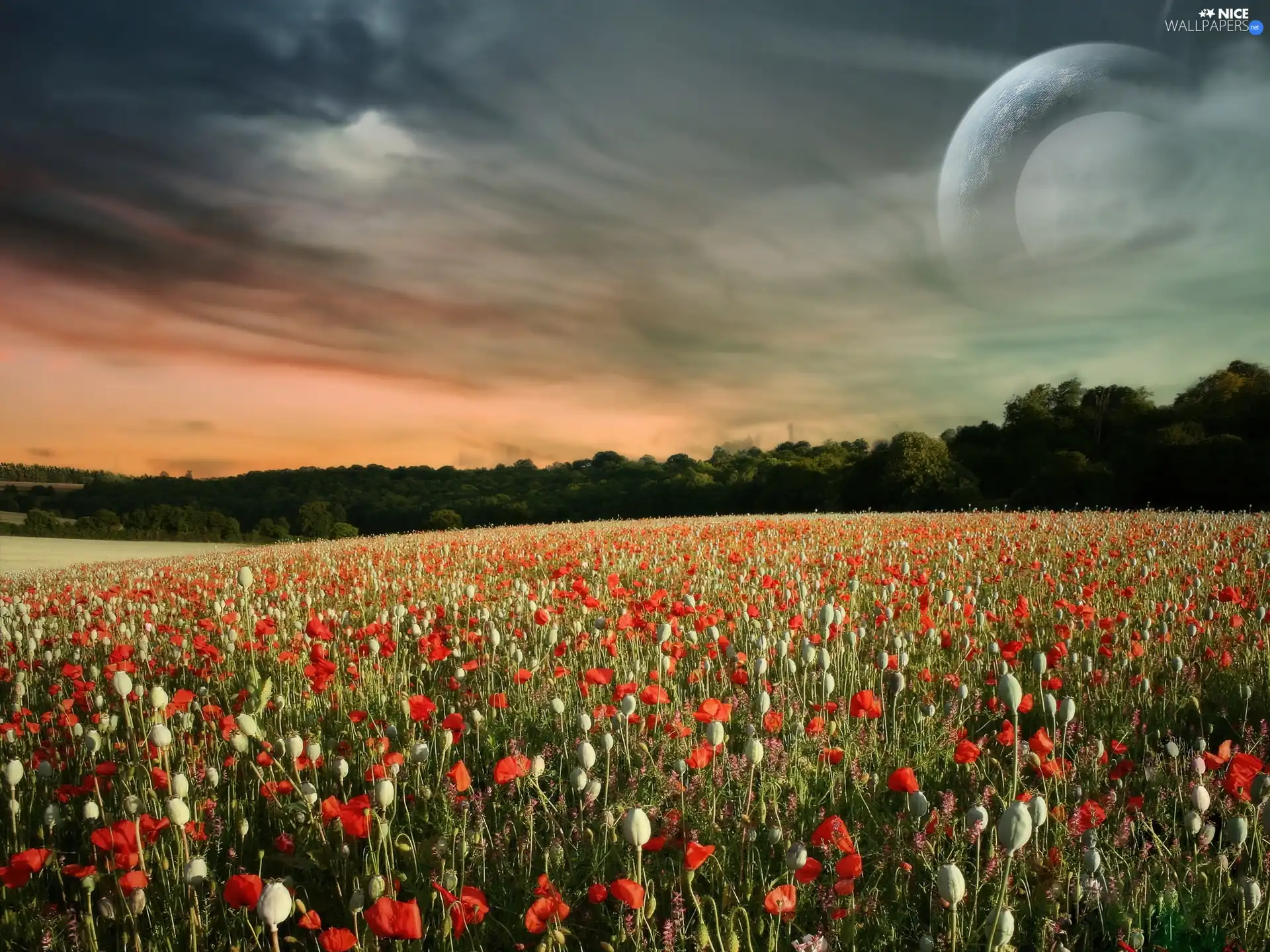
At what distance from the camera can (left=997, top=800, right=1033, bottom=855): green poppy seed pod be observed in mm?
1858

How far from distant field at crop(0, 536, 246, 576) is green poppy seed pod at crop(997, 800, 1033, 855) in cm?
2086

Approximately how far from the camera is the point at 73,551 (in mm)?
26422

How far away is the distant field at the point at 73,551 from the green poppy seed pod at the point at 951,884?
20767 mm

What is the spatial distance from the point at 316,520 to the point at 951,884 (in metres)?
52.1

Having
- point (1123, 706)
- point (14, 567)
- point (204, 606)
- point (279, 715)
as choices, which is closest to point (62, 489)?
point (14, 567)

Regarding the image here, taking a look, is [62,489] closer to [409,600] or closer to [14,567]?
[14,567]

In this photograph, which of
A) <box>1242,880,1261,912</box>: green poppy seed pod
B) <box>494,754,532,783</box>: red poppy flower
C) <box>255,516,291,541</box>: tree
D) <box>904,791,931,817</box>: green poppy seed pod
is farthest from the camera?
<box>255,516,291,541</box>: tree

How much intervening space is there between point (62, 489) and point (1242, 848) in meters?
63.7

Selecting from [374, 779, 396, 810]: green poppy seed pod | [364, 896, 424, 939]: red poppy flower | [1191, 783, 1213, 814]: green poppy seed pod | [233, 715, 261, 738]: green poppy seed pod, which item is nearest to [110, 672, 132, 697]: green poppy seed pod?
[233, 715, 261, 738]: green poppy seed pod

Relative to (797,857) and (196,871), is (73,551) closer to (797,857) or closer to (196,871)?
(196,871)

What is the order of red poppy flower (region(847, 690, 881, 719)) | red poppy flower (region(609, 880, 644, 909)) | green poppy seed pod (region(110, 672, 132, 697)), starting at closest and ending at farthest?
red poppy flower (region(609, 880, 644, 909)) < red poppy flower (region(847, 690, 881, 719)) < green poppy seed pod (region(110, 672, 132, 697))

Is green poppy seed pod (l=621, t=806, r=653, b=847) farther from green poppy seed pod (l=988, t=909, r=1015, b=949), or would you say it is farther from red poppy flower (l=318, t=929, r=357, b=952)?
green poppy seed pod (l=988, t=909, r=1015, b=949)

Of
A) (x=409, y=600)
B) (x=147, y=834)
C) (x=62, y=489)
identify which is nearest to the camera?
(x=147, y=834)

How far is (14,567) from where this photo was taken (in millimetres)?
19469
